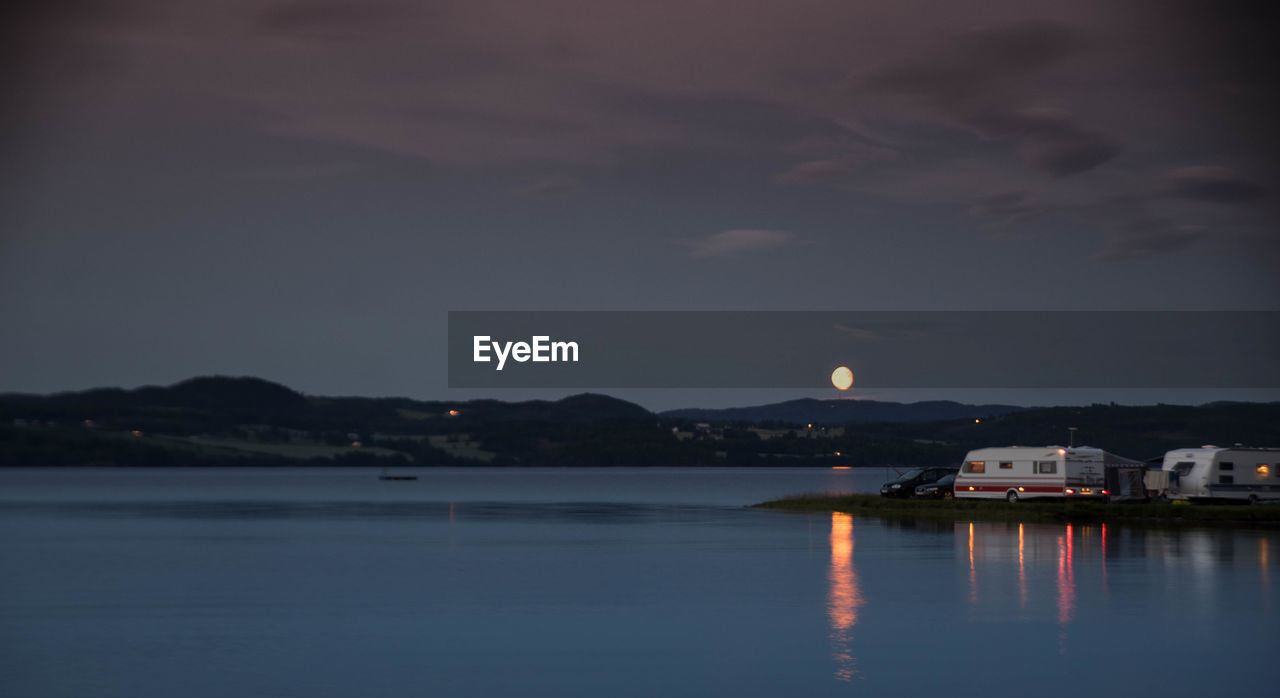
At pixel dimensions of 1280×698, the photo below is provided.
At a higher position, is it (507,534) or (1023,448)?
(1023,448)

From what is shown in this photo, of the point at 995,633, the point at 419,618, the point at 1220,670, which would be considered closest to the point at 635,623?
the point at 419,618

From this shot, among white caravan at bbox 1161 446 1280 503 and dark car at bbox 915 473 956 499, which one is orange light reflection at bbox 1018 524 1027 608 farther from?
dark car at bbox 915 473 956 499

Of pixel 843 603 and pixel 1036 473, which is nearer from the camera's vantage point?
pixel 843 603

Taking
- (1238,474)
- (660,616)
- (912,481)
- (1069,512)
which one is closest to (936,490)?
(912,481)

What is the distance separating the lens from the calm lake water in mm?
24312

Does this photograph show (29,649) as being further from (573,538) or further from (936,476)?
(936,476)

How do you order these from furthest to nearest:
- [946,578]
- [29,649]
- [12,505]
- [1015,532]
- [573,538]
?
[12,505]
[573,538]
[1015,532]
[946,578]
[29,649]

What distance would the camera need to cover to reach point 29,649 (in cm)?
2861

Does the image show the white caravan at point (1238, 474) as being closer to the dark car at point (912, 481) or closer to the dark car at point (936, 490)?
the dark car at point (936, 490)

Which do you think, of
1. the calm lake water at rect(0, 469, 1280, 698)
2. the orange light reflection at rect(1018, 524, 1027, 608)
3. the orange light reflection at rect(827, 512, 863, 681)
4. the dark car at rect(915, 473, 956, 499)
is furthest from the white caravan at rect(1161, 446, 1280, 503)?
the orange light reflection at rect(827, 512, 863, 681)

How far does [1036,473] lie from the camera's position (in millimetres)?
74562

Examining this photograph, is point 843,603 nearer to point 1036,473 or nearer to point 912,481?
point 1036,473

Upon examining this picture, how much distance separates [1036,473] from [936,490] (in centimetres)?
1001

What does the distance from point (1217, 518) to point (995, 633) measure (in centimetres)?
4253
